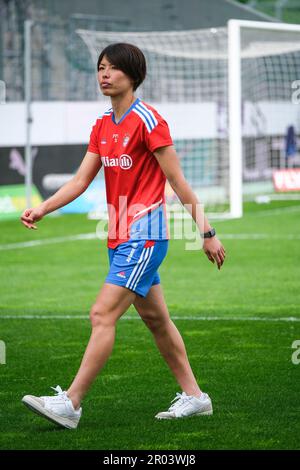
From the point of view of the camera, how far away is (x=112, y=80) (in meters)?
6.02

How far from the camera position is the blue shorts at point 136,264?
19.6 feet

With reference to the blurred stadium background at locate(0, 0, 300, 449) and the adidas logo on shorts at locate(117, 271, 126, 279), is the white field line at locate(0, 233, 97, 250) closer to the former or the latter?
A: the blurred stadium background at locate(0, 0, 300, 449)

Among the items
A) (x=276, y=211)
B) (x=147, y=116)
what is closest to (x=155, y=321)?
(x=147, y=116)

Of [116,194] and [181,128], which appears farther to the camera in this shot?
[181,128]

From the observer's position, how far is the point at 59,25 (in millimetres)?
24234

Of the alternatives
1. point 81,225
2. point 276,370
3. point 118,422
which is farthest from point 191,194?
point 81,225

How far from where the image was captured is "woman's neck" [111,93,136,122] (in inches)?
239

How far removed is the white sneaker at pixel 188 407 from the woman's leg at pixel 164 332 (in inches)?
1.8

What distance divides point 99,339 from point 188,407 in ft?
2.34

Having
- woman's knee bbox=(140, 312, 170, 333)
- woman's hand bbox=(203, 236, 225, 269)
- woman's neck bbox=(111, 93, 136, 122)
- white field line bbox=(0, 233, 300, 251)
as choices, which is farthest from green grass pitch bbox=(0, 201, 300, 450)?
woman's neck bbox=(111, 93, 136, 122)

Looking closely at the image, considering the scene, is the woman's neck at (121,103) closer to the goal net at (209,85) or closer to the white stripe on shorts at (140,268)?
the white stripe on shorts at (140,268)

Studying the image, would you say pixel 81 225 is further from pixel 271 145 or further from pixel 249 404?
pixel 249 404

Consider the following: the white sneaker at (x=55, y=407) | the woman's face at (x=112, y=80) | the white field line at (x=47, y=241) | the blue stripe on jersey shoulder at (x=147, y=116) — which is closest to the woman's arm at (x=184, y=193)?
the blue stripe on jersey shoulder at (x=147, y=116)

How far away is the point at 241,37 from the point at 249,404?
537 inches
